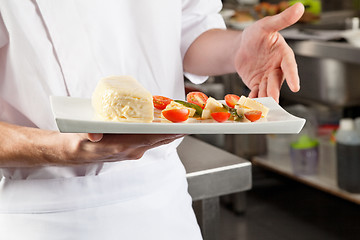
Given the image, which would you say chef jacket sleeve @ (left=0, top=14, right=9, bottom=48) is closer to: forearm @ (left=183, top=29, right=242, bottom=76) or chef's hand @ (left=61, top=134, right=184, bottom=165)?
chef's hand @ (left=61, top=134, right=184, bottom=165)

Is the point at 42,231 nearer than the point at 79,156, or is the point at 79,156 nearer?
the point at 79,156

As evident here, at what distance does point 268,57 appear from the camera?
117 centimetres

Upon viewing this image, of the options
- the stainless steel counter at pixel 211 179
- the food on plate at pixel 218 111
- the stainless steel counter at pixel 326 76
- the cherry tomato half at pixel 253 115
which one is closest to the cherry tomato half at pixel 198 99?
the food on plate at pixel 218 111

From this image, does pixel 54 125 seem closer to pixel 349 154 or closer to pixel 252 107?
pixel 252 107

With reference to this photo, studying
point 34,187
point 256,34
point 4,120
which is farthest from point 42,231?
point 256,34

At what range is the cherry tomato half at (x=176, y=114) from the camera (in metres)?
0.96

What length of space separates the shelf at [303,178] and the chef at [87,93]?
1.93 m

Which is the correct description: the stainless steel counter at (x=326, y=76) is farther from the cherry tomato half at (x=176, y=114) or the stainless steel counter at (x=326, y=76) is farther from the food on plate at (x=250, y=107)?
the cherry tomato half at (x=176, y=114)

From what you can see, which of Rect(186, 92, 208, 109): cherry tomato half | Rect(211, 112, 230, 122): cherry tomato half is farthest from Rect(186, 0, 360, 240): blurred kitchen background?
Rect(211, 112, 230, 122): cherry tomato half

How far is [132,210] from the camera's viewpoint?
113 cm

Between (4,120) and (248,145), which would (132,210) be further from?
(248,145)

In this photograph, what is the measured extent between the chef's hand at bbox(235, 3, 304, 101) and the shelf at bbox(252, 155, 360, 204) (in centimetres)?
191

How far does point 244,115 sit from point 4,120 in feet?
1.57

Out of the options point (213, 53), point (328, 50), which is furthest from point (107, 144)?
point (328, 50)
